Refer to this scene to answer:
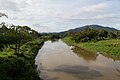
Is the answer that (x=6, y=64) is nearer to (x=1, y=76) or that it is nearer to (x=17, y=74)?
(x=17, y=74)

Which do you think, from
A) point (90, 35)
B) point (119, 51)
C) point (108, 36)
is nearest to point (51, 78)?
point (119, 51)

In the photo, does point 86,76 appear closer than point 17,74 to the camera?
No

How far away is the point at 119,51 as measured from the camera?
42.6 meters

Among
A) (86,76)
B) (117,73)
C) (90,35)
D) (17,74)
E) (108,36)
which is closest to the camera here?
(17,74)

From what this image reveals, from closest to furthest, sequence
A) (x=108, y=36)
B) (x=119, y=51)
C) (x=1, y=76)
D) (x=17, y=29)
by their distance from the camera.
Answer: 1. (x=1, y=76)
2. (x=17, y=29)
3. (x=119, y=51)
4. (x=108, y=36)

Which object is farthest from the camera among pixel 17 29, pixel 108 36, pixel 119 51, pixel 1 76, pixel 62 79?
pixel 108 36

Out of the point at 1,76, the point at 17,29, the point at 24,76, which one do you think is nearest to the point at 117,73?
the point at 24,76

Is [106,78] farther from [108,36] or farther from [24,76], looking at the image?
[108,36]

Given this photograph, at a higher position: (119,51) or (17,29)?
(17,29)

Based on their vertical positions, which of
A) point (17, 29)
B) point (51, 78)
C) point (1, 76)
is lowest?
point (51, 78)

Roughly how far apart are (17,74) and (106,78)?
35.6 ft

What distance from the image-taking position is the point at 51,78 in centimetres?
2450

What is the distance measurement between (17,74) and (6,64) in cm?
142

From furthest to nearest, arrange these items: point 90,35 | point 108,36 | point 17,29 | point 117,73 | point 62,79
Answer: point 108,36 < point 90,35 < point 17,29 < point 117,73 < point 62,79
